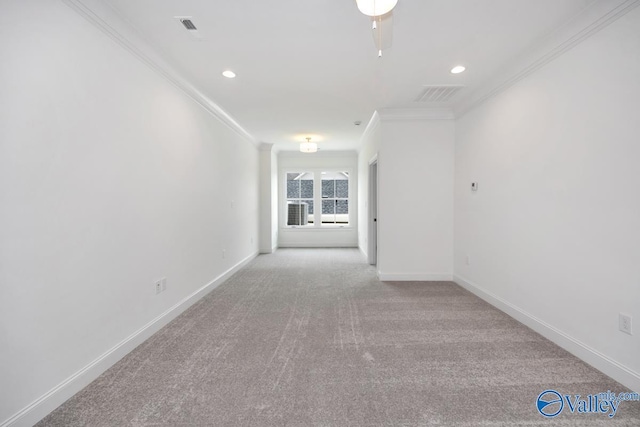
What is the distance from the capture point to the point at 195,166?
11.8ft

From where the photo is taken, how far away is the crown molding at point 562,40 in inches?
78.5

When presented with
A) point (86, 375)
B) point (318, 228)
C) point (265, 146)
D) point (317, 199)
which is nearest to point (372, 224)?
point (318, 228)

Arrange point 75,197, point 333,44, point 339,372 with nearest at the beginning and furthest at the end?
point 75,197 < point 339,372 < point 333,44

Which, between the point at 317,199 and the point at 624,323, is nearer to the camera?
the point at 624,323

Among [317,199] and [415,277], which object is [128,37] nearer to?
[415,277]

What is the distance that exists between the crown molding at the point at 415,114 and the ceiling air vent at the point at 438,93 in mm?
334

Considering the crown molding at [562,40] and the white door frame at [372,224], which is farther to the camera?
the white door frame at [372,224]

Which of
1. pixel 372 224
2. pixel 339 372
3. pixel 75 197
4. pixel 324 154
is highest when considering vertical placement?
pixel 324 154

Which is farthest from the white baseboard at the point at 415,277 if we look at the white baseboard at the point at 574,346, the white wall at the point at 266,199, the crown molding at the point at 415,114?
the white wall at the point at 266,199

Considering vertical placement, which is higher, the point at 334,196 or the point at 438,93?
the point at 438,93

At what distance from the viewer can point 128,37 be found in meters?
2.31

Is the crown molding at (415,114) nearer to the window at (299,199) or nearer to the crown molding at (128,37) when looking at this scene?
the crown molding at (128,37)

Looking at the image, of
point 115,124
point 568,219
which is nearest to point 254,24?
point 115,124

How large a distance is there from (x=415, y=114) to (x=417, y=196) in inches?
47.7
